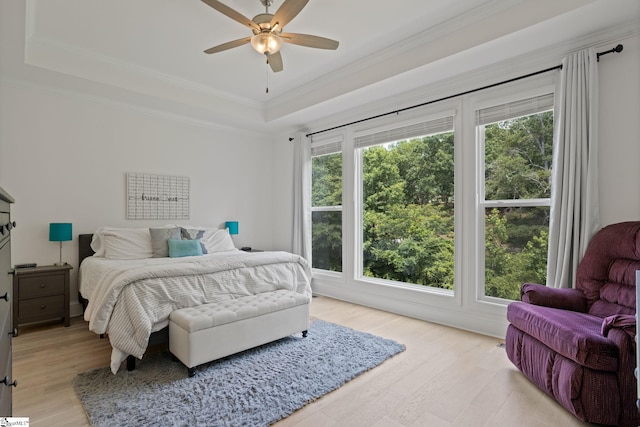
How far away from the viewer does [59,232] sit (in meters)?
3.46

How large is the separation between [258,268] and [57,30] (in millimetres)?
2853

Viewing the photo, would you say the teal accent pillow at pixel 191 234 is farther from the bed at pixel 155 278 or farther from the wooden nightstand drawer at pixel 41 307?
the wooden nightstand drawer at pixel 41 307

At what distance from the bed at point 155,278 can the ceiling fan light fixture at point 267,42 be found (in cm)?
185

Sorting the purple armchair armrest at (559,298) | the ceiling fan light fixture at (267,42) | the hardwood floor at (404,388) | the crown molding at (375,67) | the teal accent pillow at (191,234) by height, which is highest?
the crown molding at (375,67)

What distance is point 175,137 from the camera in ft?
15.1

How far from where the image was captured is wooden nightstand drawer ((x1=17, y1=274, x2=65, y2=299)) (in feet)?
10.5

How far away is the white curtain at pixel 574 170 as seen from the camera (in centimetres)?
252

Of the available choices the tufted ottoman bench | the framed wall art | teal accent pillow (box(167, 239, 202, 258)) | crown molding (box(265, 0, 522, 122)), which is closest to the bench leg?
the tufted ottoman bench

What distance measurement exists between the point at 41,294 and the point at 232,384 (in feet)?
8.20

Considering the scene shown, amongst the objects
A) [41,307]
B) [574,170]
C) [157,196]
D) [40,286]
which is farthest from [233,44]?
[41,307]

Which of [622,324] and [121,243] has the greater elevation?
[121,243]

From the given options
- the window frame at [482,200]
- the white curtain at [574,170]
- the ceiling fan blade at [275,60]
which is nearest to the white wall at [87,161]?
the ceiling fan blade at [275,60]

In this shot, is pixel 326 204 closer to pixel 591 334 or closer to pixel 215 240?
pixel 215 240

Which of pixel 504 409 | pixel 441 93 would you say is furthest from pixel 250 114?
pixel 504 409
